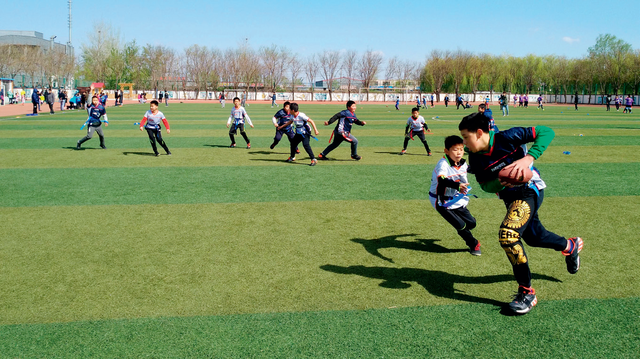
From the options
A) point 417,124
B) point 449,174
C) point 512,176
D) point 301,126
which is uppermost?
point 417,124

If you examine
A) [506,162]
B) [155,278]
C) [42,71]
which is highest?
[42,71]

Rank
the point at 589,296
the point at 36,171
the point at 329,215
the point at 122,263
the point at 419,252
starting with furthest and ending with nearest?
the point at 36,171
the point at 329,215
the point at 419,252
the point at 122,263
the point at 589,296

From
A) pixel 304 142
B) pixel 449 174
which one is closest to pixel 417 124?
pixel 304 142

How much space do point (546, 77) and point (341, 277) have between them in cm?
11724

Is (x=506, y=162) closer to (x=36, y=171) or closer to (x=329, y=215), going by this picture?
(x=329, y=215)

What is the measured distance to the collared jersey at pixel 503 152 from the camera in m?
4.70

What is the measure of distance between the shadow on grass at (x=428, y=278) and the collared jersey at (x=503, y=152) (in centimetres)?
125

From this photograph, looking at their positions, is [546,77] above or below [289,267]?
above

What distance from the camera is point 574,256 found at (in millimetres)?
5488

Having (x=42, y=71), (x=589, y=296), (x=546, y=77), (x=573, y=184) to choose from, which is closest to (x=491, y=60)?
(x=546, y=77)

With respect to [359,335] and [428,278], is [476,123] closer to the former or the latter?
[428,278]

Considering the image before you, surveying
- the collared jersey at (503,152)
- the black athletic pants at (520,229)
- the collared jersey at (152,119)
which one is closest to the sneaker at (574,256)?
the black athletic pants at (520,229)

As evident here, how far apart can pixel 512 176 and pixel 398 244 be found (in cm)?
302

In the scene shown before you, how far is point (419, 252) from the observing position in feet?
22.3
